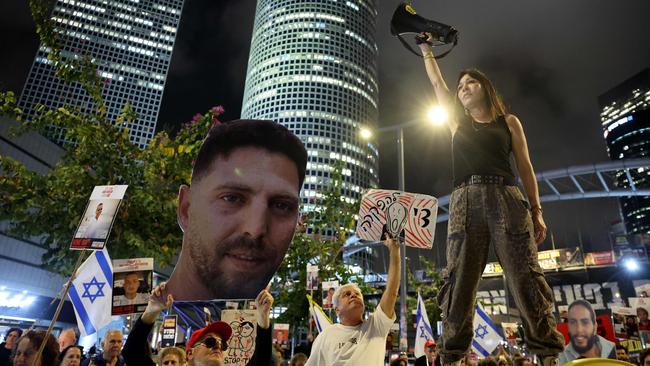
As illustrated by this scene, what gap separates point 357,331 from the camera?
4.26 meters

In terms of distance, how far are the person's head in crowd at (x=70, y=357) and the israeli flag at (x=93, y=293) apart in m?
0.33

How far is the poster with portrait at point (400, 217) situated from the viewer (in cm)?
477

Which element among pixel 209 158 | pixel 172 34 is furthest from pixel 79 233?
pixel 172 34

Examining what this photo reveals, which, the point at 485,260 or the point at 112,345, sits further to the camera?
the point at 112,345

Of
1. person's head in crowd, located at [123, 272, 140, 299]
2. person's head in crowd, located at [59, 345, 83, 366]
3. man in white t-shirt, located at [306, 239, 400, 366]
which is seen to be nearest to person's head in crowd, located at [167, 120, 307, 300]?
man in white t-shirt, located at [306, 239, 400, 366]

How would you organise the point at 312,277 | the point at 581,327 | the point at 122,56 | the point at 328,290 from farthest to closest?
1. the point at 122,56
2. the point at 312,277
3. the point at 328,290
4. the point at 581,327

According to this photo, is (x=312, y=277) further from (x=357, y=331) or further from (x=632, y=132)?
(x=632, y=132)

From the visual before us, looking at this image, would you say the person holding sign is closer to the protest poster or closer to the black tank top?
the black tank top

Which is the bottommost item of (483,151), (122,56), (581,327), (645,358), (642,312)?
(645,358)

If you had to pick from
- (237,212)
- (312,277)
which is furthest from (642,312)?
(237,212)

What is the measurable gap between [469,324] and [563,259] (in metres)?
68.1

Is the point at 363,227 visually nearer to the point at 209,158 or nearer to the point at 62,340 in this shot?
the point at 209,158

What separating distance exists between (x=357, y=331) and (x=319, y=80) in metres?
128

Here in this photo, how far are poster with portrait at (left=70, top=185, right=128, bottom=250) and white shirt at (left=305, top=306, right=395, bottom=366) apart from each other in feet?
10.4
